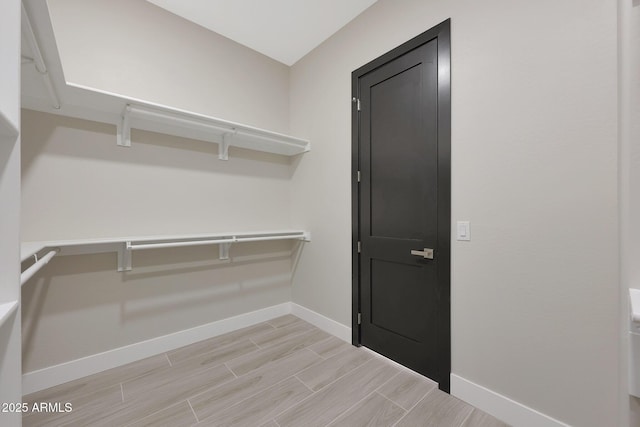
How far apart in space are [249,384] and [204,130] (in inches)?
74.7

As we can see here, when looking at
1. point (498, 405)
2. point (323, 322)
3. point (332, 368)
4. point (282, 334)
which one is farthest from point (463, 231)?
point (282, 334)

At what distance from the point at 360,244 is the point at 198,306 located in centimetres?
150

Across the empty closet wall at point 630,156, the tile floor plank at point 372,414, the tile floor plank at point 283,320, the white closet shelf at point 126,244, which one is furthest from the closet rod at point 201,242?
the empty closet wall at point 630,156

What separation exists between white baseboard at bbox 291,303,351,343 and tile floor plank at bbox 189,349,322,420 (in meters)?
0.35

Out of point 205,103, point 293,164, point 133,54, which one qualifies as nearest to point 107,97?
point 133,54

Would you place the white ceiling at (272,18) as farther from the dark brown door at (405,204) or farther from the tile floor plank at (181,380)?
the tile floor plank at (181,380)

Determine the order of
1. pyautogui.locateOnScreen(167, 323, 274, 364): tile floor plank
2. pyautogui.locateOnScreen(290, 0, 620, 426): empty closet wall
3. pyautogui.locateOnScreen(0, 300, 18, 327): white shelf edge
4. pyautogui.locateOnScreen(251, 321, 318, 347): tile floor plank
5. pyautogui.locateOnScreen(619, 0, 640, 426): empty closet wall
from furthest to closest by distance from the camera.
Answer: pyautogui.locateOnScreen(251, 321, 318, 347): tile floor plank < pyautogui.locateOnScreen(167, 323, 274, 364): tile floor plank < pyautogui.locateOnScreen(290, 0, 620, 426): empty closet wall < pyautogui.locateOnScreen(619, 0, 640, 426): empty closet wall < pyautogui.locateOnScreen(0, 300, 18, 327): white shelf edge

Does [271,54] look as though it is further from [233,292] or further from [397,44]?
[233,292]

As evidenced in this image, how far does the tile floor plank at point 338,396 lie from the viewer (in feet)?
4.55

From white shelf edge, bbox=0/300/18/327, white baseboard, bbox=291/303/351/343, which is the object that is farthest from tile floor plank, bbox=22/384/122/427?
white baseboard, bbox=291/303/351/343

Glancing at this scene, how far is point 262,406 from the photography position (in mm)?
1482

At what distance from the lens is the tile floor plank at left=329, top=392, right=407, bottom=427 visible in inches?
53.6

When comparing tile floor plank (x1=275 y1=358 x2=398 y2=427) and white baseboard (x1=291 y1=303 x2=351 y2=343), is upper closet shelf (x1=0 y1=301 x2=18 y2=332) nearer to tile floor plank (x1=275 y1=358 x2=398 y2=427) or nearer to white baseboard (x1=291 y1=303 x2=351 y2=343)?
tile floor plank (x1=275 y1=358 x2=398 y2=427)

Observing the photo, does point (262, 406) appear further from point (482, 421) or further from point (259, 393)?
point (482, 421)
